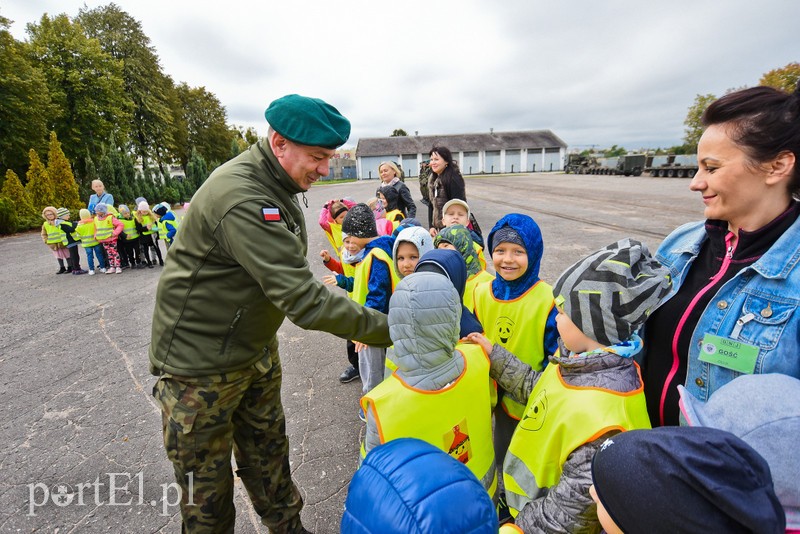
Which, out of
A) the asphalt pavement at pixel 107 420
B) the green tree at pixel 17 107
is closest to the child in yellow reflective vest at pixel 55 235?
the asphalt pavement at pixel 107 420

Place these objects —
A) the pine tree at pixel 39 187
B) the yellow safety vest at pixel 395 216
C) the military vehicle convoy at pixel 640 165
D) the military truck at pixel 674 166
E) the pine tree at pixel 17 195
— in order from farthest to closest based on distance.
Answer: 1. the military vehicle convoy at pixel 640 165
2. the military truck at pixel 674 166
3. the pine tree at pixel 39 187
4. the pine tree at pixel 17 195
5. the yellow safety vest at pixel 395 216

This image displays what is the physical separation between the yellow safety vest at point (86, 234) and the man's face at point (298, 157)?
31.9 feet

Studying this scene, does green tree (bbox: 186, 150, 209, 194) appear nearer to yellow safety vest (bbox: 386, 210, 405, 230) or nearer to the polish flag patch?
yellow safety vest (bbox: 386, 210, 405, 230)

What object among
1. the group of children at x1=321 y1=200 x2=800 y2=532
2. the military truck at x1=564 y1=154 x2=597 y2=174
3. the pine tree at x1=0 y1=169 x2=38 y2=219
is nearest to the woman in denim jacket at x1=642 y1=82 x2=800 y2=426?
the group of children at x1=321 y1=200 x2=800 y2=532

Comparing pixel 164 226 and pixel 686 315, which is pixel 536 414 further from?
pixel 164 226

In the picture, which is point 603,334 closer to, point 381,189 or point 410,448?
point 410,448

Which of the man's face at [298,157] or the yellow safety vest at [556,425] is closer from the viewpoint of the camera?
the yellow safety vest at [556,425]

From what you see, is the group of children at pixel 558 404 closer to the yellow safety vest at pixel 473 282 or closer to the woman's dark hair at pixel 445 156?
the yellow safety vest at pixel 473 282

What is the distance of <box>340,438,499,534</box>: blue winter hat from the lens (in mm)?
871

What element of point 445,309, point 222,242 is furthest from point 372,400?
point 222,242

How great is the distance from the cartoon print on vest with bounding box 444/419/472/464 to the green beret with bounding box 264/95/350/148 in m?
1.35

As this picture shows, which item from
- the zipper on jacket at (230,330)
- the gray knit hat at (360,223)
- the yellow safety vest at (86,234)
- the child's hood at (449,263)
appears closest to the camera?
the zipper on jacket at (230,330)

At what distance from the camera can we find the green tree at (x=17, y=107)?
2048 centimetres

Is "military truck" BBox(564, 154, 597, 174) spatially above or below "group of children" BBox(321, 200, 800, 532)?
above
